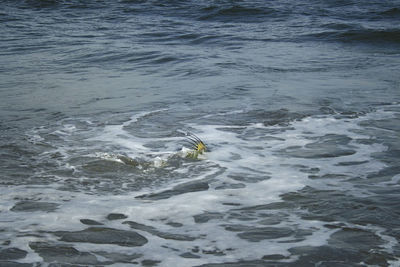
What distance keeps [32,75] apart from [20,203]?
489 centimetres

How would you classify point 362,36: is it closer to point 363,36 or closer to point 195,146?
point 363,36

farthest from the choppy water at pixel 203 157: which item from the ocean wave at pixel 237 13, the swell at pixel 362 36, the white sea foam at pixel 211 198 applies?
the ocean wave at pixel 237 13

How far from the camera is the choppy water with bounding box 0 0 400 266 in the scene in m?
2.70

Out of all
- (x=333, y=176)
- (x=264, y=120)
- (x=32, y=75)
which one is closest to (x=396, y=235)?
(x=333, y=176)

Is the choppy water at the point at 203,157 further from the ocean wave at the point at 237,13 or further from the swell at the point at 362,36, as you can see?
the ocean wave at the point at 237,13

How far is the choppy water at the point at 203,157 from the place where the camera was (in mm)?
2703

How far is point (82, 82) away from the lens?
7.28m

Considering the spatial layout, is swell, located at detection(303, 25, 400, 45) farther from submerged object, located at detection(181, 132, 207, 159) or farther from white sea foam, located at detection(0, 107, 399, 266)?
submerged object, located at detection(181, 132, 207, 159)

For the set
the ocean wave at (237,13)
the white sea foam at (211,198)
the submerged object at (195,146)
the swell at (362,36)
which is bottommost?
the white sea foam at (211,198)

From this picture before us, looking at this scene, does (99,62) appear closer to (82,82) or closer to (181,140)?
(82,82)

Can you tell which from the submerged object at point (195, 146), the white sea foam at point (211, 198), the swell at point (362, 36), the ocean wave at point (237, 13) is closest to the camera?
the white sea foam at point (211, 198)

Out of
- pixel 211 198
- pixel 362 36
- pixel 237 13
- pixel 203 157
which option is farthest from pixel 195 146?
pixel 237 13

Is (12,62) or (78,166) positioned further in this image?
(12,62)

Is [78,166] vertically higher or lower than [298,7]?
lower
